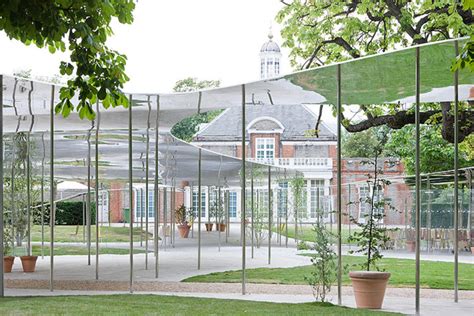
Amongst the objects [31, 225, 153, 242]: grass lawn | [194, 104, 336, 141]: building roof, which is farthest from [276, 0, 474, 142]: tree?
[194, 104, 336, 141]: building roof

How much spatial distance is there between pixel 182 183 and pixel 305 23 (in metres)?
Result: 12.3

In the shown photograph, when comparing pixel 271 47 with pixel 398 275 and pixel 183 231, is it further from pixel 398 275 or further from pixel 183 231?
pixel 398 275

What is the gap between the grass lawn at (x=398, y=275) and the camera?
16.1 m

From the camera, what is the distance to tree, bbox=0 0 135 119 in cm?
533

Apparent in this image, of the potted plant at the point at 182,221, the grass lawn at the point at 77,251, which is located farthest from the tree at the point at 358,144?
the grass lawn at the point at 77,251

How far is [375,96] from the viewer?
42.4ft

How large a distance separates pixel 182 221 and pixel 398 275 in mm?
18758

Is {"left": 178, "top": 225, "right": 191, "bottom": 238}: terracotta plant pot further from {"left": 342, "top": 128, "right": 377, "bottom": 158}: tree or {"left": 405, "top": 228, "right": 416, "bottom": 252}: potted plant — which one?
{"left": 405, "top": 228, "right": 416, "bottom": 252}: potted plant

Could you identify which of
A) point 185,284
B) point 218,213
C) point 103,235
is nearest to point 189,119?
point 103,235

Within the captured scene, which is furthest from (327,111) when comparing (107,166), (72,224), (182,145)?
(182,145)

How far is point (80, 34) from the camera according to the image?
5680mm

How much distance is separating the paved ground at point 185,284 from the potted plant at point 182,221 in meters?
Result: 10.6

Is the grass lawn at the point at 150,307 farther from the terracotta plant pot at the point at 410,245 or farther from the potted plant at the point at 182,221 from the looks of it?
the potted plant at the point at 182,221

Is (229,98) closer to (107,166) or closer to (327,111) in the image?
(107,166)
